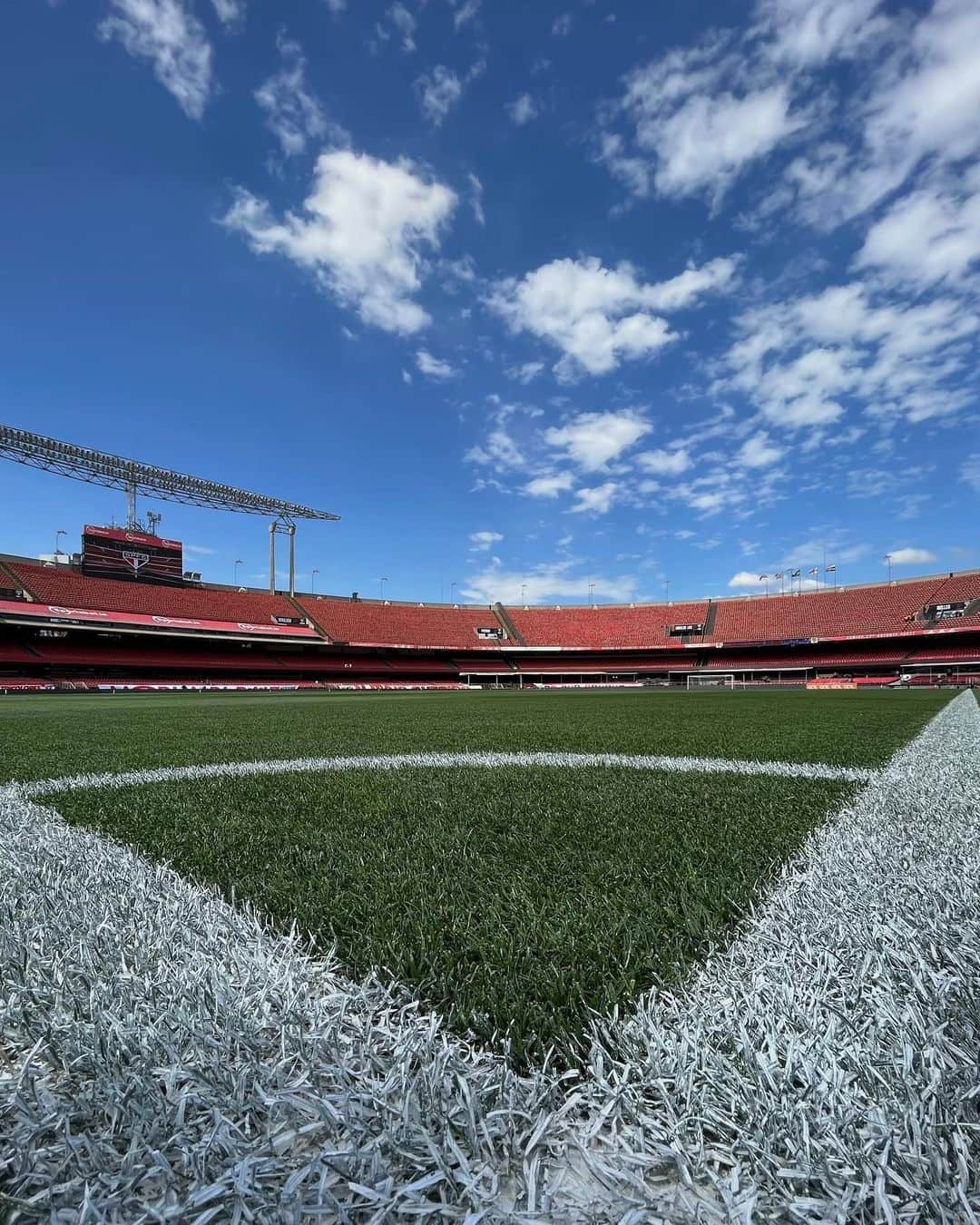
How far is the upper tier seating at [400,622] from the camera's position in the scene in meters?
44.4

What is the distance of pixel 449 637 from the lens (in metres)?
47.6

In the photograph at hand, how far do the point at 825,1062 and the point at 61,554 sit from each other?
4580 centimetres

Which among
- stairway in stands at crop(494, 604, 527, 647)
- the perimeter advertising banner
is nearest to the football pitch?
the perimeter advertising banner

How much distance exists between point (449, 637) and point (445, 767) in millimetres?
43417

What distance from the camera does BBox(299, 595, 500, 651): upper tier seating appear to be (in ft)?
146

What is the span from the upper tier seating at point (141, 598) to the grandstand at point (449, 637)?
0.10 meters

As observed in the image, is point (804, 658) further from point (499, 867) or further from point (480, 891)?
point (480, 891)

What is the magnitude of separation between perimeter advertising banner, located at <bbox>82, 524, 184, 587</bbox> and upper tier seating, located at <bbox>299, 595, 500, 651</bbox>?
9.70 metres

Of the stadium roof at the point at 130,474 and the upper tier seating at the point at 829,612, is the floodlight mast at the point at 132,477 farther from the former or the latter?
the upper tier seating at the point at 829,612

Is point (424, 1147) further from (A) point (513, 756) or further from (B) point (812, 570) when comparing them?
(B) point (812, 570)

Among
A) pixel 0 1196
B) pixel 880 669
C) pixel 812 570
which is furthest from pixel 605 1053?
pixel 812 570

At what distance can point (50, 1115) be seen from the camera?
790mm

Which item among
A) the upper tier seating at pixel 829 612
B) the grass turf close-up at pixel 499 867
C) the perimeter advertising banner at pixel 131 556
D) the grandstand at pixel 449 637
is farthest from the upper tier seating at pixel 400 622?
the grass turf close-up at pixel 499 867

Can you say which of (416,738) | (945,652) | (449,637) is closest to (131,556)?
(449,637)
